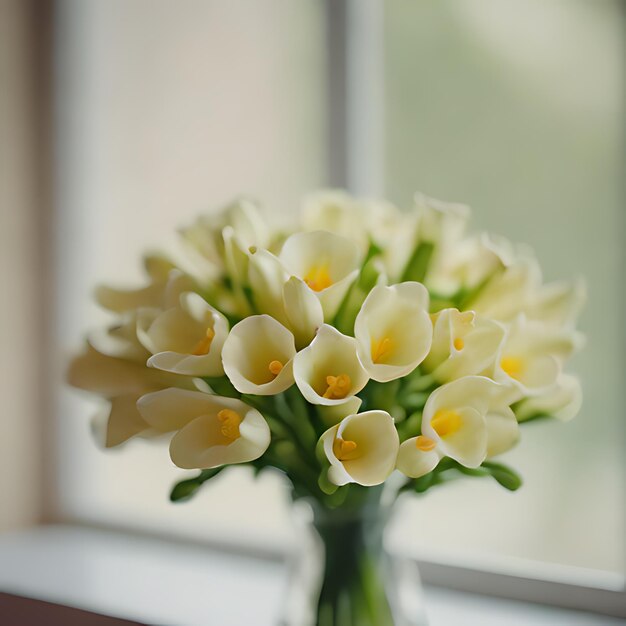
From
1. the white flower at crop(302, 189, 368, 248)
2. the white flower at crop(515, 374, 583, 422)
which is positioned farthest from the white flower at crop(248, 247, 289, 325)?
the white flower at crop(515, 374, 583, 422)

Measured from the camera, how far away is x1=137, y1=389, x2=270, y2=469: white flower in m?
0.66

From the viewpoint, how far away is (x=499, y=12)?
3.48 ft

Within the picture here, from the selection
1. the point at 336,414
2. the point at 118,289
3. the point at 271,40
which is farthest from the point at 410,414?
the point at 271,40

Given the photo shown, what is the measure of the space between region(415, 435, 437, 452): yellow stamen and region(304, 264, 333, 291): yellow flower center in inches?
6.1

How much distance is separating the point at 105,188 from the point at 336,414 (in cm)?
91

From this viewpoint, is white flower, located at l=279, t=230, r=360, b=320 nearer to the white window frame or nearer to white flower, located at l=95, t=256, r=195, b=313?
white flower, located at l=95, t=256, r=195, b=313

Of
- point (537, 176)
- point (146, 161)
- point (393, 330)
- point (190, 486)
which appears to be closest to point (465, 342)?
point (393, 330)

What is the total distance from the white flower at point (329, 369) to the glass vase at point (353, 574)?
127 millimetres

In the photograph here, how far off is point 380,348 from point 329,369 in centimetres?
5

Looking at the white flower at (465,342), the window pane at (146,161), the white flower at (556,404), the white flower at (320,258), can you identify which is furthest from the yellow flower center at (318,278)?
the window pane at (146,161)

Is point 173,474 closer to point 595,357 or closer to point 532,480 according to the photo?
point 532,480

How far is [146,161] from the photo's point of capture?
4.67 feet

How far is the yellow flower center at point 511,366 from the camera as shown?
734mm

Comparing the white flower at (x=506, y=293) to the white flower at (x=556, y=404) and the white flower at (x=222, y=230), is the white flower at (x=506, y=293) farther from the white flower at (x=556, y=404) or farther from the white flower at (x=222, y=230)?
the white flower at (x=222, y=230)
